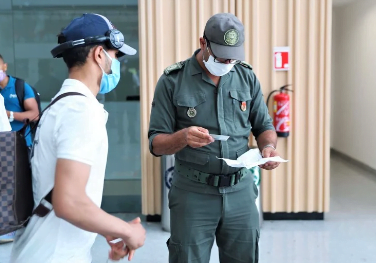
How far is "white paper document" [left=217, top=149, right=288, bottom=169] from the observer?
87.8 inches

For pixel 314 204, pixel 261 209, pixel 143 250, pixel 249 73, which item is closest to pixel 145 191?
pixel 143 250

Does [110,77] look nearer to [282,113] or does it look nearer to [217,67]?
[217,67]

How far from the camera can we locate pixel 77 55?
5.16 feet

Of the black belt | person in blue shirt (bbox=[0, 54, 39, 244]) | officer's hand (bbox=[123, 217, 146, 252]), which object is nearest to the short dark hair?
officer's hand (bbox=[123, 217, 146, 252])

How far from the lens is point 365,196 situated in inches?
243

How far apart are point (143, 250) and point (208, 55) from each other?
7.80 feet

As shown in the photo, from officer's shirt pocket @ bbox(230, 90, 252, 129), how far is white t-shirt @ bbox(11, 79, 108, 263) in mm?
1052

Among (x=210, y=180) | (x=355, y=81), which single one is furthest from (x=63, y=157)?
(x=355, y=81)

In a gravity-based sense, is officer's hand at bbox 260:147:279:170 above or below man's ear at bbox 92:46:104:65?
below

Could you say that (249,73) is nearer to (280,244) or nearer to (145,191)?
→ (280,244)

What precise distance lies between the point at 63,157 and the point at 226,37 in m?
1.19

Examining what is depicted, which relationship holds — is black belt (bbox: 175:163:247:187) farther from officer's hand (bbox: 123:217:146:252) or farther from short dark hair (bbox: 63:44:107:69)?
short dark hair (bbox: 63:44:107:69)

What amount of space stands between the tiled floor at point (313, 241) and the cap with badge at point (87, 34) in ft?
9.04

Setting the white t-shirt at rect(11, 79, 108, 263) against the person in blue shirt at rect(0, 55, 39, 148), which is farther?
the person in blue shirt at rect(0, 55, 39, 148)
